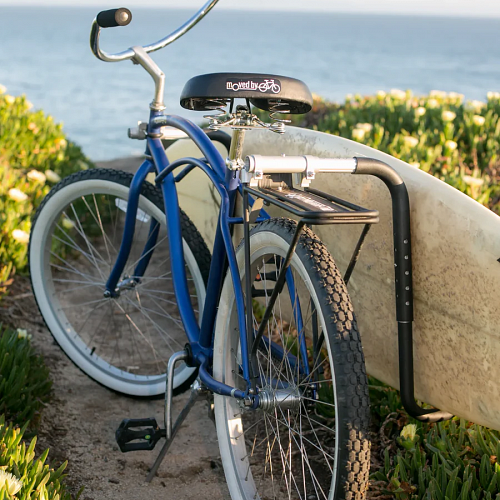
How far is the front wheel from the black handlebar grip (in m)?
0.91

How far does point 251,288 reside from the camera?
2145mm

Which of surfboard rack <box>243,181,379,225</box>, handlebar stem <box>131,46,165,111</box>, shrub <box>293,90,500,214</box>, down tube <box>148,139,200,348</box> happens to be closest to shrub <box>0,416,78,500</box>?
down tube <box>148,139,200,348</box>

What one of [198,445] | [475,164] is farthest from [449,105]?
[198,445]

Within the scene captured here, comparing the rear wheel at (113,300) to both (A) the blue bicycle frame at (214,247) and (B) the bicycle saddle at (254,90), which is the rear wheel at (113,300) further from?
(B) the bicycle saddle at (254,90)

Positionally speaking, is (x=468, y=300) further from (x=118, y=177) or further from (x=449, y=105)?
(x=449, y=105)

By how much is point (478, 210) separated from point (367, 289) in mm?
522

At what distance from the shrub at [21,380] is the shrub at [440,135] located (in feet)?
6.68

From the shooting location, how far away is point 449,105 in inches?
225

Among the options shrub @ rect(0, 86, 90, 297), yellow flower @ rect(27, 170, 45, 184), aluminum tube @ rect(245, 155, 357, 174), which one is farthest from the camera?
yellow flower @ rect(27, 170, 45, 184)

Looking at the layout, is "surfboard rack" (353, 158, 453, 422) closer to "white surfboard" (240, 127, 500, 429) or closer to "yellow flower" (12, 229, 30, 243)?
"white surfboard" (240, 127, 500, 429)

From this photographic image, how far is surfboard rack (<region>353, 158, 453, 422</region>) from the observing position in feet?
6.31

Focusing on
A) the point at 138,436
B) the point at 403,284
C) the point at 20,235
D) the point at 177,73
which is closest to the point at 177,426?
the point at 138,436

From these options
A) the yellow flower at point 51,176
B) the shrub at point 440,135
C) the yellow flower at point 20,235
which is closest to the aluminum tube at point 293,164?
the shrub at point 440,135

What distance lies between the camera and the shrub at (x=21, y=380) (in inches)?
104
